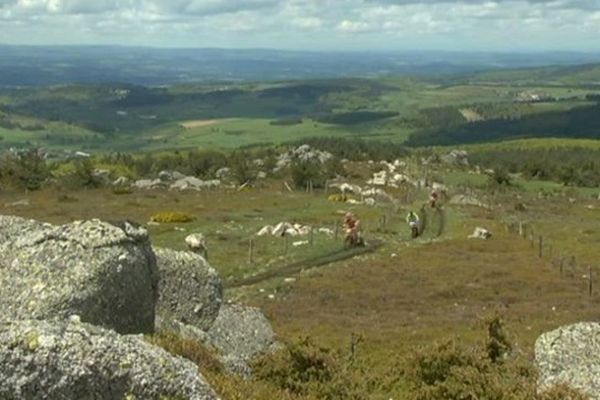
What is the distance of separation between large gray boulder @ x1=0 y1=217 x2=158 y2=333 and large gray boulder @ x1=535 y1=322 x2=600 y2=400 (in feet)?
29.6

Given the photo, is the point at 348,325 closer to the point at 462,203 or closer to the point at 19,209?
the point at 19,209

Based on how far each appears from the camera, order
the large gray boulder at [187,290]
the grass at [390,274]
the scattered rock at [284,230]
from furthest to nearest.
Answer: the scattered rock at [284,230]
the grass at [390,274]
the large gray boulder at [187,290]

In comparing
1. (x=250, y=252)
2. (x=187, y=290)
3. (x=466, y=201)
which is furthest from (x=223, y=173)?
(x=187, y=290)

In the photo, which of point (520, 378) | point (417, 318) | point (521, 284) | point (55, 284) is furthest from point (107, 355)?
point (521, 284)

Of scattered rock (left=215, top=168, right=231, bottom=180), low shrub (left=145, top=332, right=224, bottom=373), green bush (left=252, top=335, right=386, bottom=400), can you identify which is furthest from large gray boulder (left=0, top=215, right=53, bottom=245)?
scattered rock (left=215, top=168, right=231, bottom=180)

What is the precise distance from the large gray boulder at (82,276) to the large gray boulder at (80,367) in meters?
5.57

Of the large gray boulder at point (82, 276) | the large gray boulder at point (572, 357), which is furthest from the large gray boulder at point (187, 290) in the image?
the large gray boulder at point (572, 357)

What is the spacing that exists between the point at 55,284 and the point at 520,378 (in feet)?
33.3

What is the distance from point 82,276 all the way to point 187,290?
8.12m

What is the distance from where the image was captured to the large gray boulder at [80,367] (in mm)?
9539

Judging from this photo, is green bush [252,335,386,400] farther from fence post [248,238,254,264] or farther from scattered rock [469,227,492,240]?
scattered rock [469,227,492,240]

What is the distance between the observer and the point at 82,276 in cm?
1620

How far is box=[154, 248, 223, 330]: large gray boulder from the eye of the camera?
77.9 ft

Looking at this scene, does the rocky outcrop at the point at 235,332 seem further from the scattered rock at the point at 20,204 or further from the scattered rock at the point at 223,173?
the scattered rock at the point at 223,173
